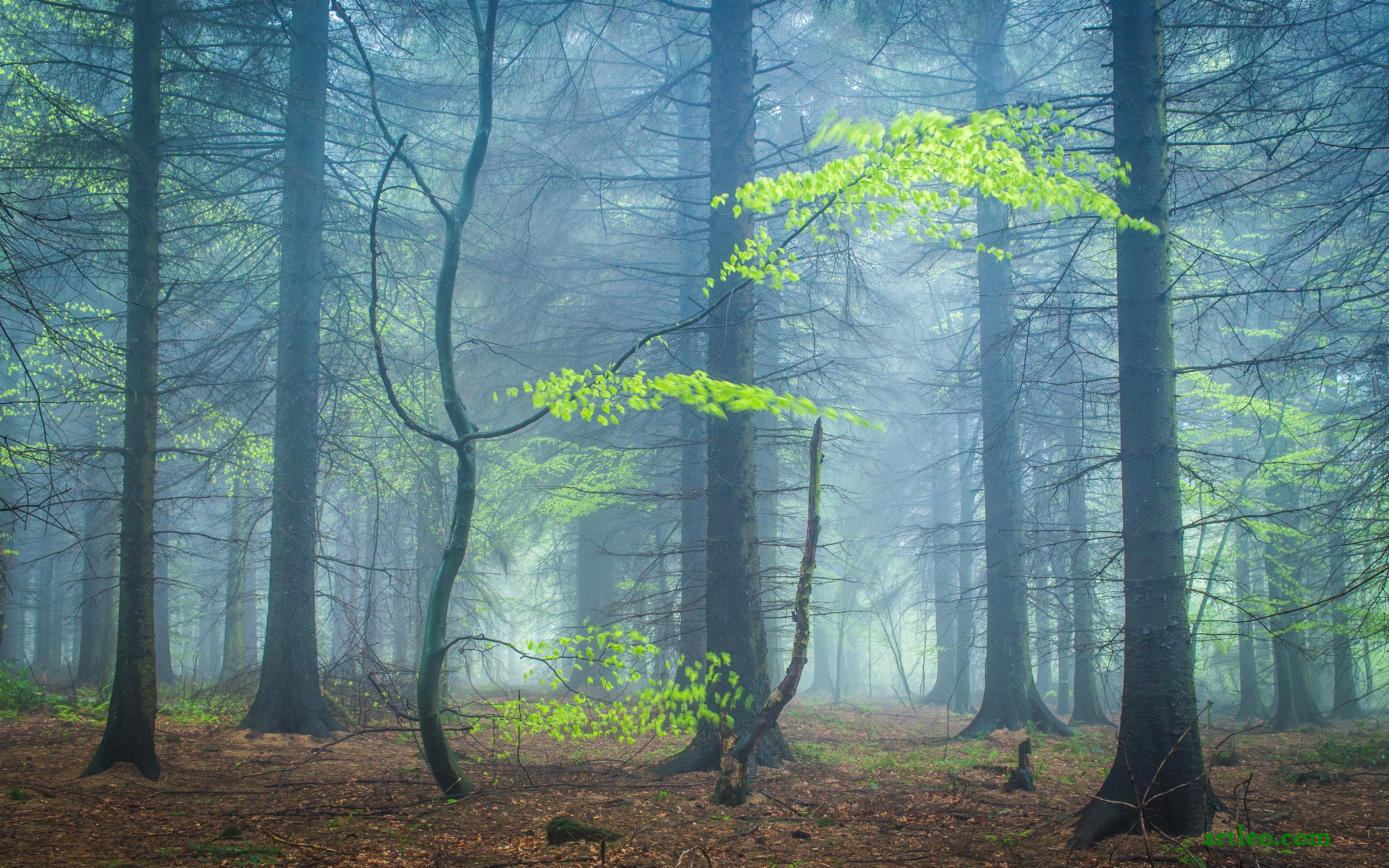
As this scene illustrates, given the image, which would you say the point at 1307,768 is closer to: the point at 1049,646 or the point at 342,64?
the point at 1049,646

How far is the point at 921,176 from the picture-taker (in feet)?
16.6

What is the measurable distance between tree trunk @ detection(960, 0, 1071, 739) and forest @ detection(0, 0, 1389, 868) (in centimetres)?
8

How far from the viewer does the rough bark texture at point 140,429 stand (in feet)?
20.7

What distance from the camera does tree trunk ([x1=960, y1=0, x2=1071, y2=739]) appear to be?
1132 cm

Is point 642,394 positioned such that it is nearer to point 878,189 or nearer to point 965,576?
point 878,189

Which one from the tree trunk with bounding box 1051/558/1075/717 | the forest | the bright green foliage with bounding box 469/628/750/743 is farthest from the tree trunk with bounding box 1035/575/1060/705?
the bright green foliage with bounding box 469/628/750/743

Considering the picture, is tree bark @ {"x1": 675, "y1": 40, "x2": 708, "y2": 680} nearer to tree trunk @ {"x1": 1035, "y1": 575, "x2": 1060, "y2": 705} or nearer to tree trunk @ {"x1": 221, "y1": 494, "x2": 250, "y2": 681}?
tree trunk @ {"x1": 1035, "y1": 575, "x2": 1060, "y2": 705}

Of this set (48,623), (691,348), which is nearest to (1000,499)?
(691,348)

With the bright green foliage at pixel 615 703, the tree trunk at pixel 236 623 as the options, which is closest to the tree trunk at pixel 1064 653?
the bright green foliage at pixel 615 703

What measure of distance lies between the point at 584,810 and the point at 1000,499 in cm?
877

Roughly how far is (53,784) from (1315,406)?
20.1 meters

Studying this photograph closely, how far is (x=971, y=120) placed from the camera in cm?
506

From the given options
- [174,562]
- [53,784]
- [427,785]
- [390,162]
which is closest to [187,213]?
[390,162]

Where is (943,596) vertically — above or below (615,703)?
below
